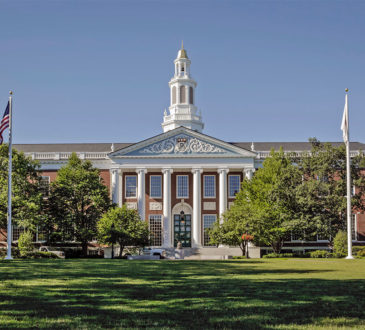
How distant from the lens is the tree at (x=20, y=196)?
47.0 metres

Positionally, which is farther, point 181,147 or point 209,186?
point 209,186

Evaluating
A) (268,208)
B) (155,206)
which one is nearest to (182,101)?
(155,206)

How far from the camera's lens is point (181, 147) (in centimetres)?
5784

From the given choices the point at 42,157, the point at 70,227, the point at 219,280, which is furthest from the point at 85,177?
the point at 219,280

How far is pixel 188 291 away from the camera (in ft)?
49.1

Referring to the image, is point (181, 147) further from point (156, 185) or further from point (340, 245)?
point (340, 245)

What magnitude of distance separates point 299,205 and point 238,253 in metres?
8.72

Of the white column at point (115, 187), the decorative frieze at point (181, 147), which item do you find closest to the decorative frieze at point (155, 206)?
the white column at point (115, 187)

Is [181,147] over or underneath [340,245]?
over

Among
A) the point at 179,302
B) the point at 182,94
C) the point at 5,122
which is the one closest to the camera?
the point at 179,302

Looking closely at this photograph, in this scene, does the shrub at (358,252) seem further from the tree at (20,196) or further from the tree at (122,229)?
the tree at (20,196)

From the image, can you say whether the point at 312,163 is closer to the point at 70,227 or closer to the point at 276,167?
the point at 276,167

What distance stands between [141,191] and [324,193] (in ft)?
63.9

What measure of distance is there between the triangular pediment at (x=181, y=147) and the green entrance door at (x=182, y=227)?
7.23 m
